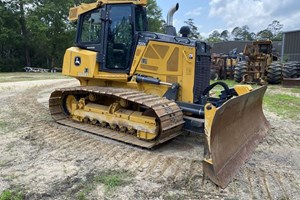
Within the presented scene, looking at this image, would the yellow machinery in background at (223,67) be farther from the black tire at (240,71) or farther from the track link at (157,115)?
the track link at (157,115)

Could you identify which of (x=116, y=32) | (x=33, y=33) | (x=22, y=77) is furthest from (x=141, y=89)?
(x=33, y=33)

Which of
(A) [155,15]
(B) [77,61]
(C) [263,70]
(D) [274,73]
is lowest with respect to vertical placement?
(D) [274,73]

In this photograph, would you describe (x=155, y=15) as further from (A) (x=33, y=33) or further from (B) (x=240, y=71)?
(B) (x=240, y=71)

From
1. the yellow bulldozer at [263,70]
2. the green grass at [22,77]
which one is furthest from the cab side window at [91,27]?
the green grass at [22,77]

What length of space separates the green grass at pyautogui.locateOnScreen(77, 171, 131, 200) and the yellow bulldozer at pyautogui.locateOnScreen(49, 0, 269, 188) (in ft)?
3.64

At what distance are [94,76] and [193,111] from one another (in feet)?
7.77

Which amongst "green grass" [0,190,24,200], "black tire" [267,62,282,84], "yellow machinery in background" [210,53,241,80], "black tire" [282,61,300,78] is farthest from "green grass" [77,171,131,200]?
"yellow machinery in background" [210,53,241,80]

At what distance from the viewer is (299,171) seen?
13.8 feet

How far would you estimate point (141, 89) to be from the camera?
6.03 m

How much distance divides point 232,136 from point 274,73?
514 inches

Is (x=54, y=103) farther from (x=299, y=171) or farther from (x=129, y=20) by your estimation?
(x=299, y=171)

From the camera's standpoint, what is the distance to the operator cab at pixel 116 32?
6008 millimetres

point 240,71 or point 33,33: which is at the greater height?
point 33,33

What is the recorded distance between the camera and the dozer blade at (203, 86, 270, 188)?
3.69 meters
